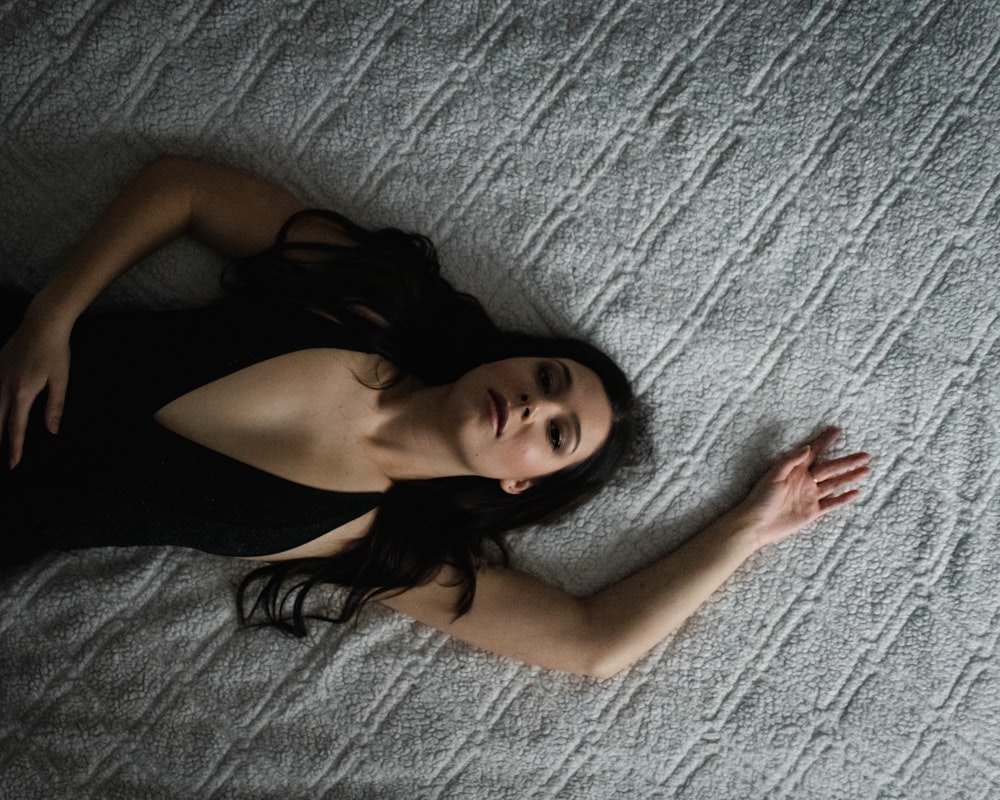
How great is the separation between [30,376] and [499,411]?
56cm

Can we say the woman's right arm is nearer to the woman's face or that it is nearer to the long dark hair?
the long dark hair

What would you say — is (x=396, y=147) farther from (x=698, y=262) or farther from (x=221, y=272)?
(x=698, y=262)

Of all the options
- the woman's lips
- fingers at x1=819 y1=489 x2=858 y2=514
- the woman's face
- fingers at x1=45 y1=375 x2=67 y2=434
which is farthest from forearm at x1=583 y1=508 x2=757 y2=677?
fingers at x1=45 y1=375 x2=67 y2=434

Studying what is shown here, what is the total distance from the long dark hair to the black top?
5 cm

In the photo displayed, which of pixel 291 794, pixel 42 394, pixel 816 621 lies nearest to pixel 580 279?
pixel 816 621

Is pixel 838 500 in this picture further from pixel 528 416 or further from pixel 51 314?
pixel 51 314

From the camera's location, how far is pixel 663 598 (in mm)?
1107

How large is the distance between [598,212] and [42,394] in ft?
2.45

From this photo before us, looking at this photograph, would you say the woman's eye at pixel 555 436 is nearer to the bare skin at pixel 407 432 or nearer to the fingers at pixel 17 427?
the bare skin at pixel 407 432

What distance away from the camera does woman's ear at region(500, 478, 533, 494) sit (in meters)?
1.09

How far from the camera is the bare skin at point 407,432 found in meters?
1.01

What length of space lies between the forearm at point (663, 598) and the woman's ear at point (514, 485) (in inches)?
7.5

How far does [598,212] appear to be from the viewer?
1128 mm

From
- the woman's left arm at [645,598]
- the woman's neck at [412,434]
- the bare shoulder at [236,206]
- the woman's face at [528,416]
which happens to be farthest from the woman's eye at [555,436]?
the bare shoulder at [236,206]
